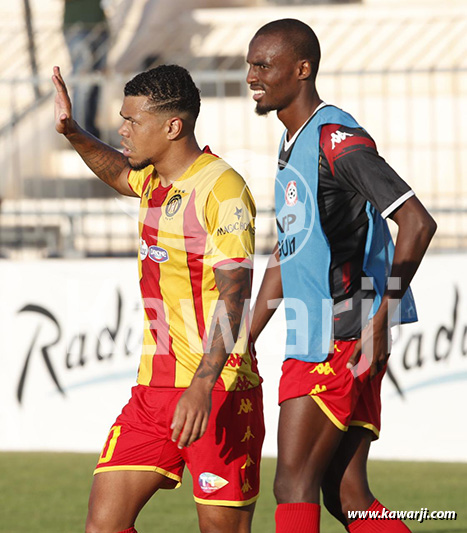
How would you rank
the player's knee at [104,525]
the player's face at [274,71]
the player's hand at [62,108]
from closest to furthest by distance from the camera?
1. the player's knee at [104,525]
2. the player's face at [274,71]
3. the player's hand at [62,108]

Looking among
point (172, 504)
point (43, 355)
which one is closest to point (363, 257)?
point (172, 504)

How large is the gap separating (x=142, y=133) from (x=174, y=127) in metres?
0.12

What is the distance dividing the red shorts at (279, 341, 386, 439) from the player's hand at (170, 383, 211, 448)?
68cm

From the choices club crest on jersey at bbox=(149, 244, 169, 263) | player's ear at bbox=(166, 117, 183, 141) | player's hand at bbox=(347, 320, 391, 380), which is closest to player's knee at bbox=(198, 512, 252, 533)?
player's hand at bbox=(347, 320, 391, 380)

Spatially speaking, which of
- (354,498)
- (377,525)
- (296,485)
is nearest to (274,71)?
(296,485)

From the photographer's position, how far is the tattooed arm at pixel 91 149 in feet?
14.0

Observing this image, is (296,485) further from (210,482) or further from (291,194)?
(291,194)

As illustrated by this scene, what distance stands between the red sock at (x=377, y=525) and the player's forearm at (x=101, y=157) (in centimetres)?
162

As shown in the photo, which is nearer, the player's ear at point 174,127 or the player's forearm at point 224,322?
the player's forearm at point 224,322

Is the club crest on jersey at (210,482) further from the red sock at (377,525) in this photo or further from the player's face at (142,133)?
the player's face at (142,133)

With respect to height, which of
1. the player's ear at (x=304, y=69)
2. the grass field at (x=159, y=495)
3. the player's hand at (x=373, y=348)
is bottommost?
the grass field at (x=159, y=495)

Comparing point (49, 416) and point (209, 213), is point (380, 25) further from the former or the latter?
point (209, 213)

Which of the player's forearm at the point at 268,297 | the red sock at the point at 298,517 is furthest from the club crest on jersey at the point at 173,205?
the red sock at the point at 298,517

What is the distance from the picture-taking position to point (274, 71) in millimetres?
4105
